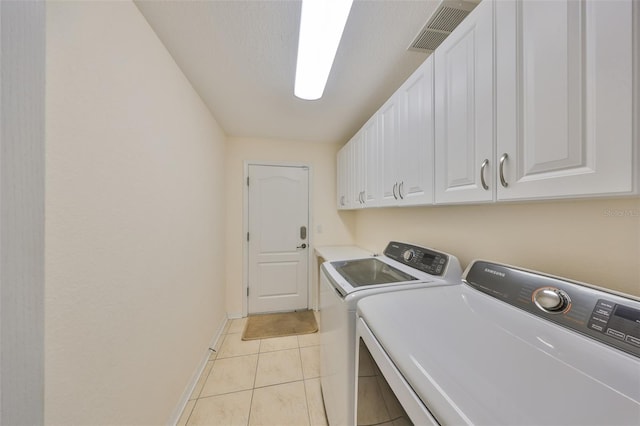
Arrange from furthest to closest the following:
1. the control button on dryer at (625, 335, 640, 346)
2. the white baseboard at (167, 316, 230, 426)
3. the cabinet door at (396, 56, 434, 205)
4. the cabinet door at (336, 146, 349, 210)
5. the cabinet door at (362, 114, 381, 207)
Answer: the cabinet door at (336, 146, 349, 210), the cabinet door at (362, 114, 381, 207), the white baseboard at (167, 316, 230, 426), the cabinet door at (396, 56, 434, 205), the control button on dryer at (625, 335, 640, 346)

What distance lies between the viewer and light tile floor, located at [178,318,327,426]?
4.60 feet

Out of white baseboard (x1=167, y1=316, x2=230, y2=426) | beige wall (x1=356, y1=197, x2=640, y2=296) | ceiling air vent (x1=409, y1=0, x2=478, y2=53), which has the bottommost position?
white baseboard (x1=167, y1=316, x2=230, y2=426)

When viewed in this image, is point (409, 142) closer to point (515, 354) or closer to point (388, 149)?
point (388, 149)

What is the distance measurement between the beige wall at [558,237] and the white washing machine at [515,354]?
0.66ft

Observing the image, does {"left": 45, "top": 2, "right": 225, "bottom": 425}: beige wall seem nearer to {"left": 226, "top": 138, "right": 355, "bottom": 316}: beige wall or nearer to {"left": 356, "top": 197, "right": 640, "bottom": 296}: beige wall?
{"left": 226, "top": 138, "right": 355, "bottom": 316}: beige wall

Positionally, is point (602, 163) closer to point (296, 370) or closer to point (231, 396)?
point (296, 370)

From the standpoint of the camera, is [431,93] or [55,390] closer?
[55,390]

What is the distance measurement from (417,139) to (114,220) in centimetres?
154

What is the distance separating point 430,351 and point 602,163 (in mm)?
626

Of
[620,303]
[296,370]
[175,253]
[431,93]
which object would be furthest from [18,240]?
[296,370]

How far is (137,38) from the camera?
3.33 ft

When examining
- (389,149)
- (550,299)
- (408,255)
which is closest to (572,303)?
(550,299)

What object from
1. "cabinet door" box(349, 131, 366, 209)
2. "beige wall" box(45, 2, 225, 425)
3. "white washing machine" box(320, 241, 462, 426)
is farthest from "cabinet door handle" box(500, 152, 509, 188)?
"beige wall" box(45, 2, 225, 425)

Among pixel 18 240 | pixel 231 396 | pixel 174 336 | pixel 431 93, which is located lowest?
pixel 231 396
